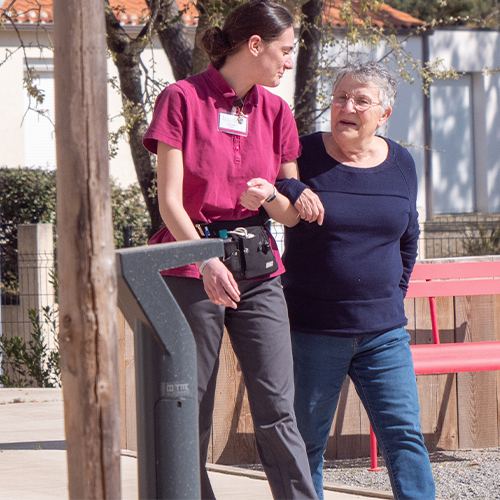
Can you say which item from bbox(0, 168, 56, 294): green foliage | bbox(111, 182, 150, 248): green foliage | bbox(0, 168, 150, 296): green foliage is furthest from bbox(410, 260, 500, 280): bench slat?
bbox(0, 168, 56, 294): green foliage

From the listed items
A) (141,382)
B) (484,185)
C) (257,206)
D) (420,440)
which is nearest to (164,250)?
(141,382)

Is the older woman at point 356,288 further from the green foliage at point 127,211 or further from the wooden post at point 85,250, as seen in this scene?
the green foliage at point 127,211

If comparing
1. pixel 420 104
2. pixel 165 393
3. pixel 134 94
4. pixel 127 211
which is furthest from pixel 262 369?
pixel 420 104

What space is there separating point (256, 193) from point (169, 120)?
1.16 ft

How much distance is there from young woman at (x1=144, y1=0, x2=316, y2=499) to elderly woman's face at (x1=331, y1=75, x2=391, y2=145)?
11.8 inches

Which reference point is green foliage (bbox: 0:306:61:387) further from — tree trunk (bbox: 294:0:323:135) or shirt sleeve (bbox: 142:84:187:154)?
shirt sleeve (bbox: 142:84:187:154)

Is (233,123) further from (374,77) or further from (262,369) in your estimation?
(262,369)

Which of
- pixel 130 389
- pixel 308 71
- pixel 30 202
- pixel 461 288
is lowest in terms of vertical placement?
pixel 130 389

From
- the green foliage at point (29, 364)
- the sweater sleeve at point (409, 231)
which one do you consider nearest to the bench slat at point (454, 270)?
the sweater sleeve at point (409, 231)

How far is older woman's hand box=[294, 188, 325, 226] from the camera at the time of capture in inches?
111

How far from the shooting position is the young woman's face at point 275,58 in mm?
2705

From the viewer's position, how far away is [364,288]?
2.96 meters

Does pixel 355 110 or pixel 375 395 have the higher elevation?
pixel 355 110

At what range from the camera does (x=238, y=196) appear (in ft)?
8.87
